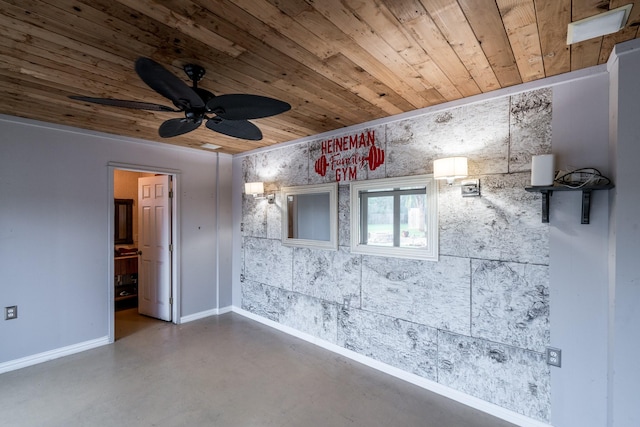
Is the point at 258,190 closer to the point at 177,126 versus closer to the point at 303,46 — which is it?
the point at 177,126

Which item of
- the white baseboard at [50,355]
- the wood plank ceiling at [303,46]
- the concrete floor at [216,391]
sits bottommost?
the concrete floor at [216,391]

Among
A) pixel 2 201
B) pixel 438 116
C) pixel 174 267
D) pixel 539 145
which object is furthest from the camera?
pixel 174 267

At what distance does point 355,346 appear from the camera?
3.31 meters

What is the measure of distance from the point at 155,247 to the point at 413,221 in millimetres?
3837

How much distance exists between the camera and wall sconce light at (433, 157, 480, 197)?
241cm

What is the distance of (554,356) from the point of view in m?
2.17

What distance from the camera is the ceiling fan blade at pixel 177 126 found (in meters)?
2.14

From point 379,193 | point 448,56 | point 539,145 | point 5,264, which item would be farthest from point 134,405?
point 539,145

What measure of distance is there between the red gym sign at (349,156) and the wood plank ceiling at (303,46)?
0.56m

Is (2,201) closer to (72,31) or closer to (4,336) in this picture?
(4,336)

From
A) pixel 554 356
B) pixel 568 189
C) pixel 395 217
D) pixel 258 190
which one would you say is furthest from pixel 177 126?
pixel 554 356

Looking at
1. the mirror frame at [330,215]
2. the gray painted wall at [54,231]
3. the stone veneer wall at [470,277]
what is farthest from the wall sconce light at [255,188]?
the gray painted wall at [54,231]

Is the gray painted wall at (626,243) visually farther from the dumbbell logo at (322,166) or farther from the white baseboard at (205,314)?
the white baseboard at (205,314)

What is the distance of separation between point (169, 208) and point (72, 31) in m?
3.02
